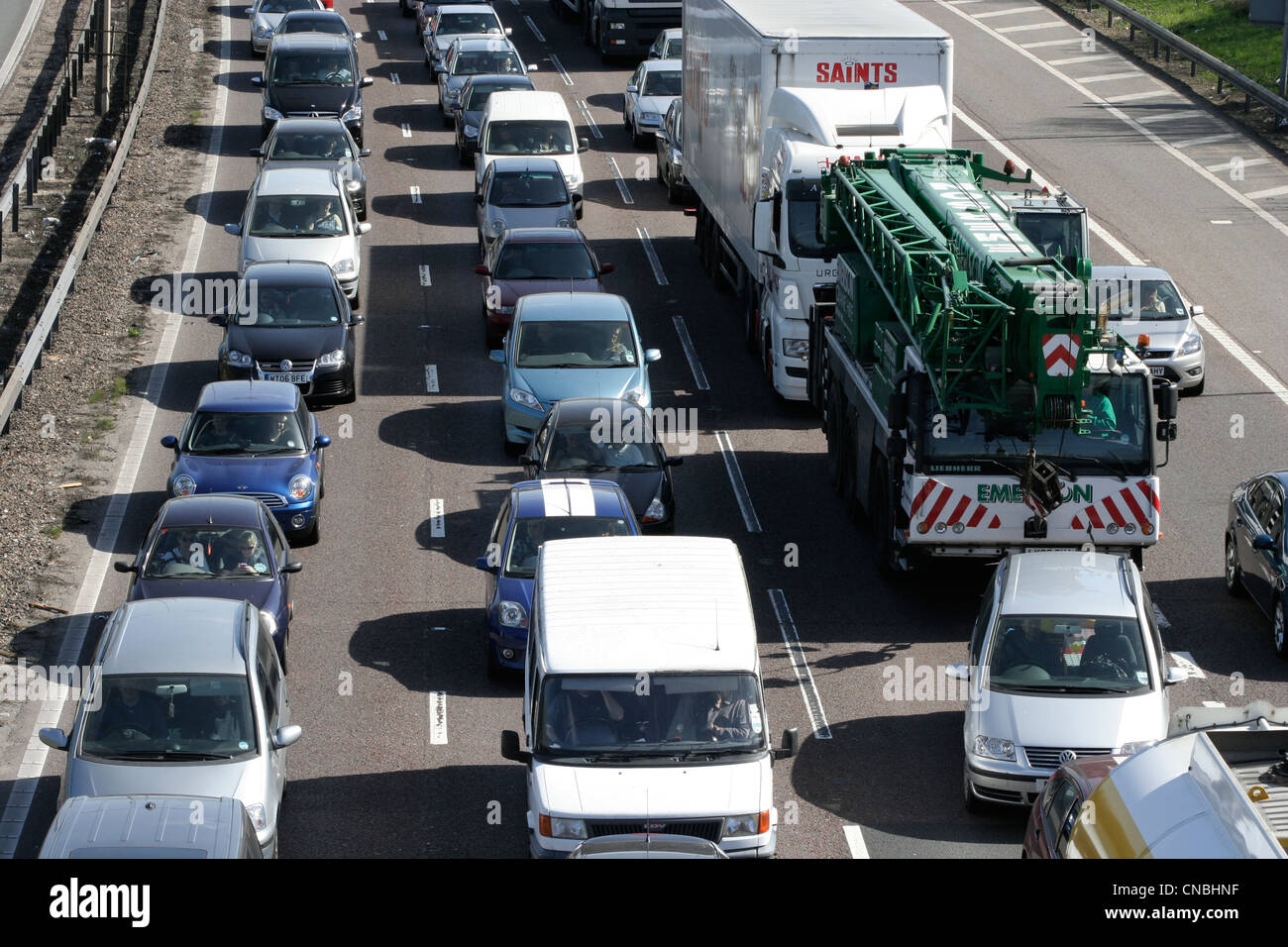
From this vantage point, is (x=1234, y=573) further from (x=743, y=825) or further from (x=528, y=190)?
(x=528, y=190)

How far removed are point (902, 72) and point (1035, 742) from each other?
42.9 feet

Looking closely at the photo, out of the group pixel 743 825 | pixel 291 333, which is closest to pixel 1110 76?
pixel 291 333

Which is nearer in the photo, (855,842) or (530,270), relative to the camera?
(855,842)

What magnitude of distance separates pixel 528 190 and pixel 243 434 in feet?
37.6

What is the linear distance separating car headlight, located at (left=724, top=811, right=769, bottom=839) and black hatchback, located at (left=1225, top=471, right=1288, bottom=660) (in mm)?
7575

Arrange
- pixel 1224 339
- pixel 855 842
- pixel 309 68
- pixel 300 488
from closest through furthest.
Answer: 1. pixel 855 842
2. pixel 300 488
3. pixel 1224 339
4. pixel 309 68

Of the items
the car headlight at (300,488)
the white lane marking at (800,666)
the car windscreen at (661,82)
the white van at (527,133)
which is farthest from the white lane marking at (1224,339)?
the car headlight at (300,488)

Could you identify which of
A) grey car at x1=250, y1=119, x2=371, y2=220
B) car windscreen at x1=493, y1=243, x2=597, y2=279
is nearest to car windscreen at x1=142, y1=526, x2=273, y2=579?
car windscreen at x1=493, y1=243, x2=597, y2=279

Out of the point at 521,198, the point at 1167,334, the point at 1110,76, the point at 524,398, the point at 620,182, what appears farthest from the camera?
the point at 1110,76

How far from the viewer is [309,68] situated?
3888cm

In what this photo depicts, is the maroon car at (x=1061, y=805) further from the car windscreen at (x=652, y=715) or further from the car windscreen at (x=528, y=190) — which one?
the car windscreen at (x=528, y=190)

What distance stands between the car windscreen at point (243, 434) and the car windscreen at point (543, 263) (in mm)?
7112
